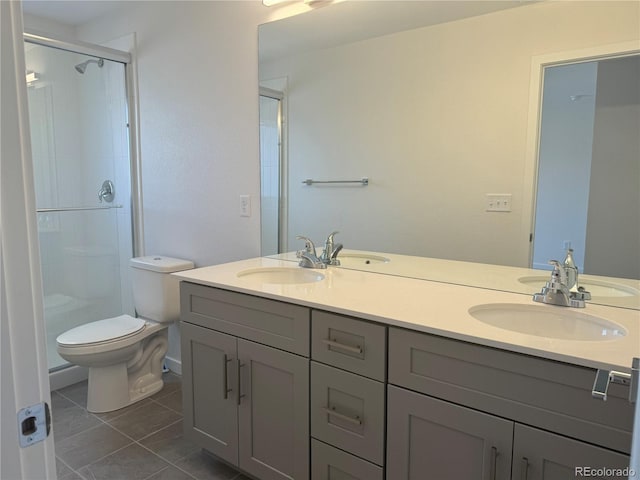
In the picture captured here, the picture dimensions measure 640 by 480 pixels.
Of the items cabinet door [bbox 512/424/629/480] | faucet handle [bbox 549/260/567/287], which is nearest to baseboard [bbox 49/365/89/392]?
cabinet door [bbox 512/424/629/480]

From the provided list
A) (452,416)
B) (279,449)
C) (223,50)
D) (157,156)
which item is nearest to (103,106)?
(157,156)

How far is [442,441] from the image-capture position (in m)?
1.17

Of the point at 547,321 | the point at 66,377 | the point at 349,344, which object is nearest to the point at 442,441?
the point at 349,344

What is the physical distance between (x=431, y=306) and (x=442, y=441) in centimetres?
39

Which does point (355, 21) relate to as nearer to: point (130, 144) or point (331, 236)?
point (331, 236)

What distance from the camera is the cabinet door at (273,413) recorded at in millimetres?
1478

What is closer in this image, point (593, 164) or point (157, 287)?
point (593, 164)

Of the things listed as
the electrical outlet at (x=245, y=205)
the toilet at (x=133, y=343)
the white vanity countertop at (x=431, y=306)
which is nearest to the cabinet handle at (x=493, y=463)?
the white vanity countertop at (x=431, y=306)

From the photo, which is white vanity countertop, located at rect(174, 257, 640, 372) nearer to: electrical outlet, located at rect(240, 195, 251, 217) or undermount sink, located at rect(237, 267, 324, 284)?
undermount sink, located at rect(237, 267, 324, 284)

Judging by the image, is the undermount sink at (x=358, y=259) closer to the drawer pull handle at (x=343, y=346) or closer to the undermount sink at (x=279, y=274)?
the undermount sink at (x=279, y=274)

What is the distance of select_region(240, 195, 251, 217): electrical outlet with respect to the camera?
2.29m

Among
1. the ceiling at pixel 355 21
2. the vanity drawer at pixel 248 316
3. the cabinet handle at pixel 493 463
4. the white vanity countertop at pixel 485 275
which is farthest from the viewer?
the ceiling at pixel 355 21

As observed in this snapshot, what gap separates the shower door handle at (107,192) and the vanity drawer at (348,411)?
2.24 meters

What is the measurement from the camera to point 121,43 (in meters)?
2.81
